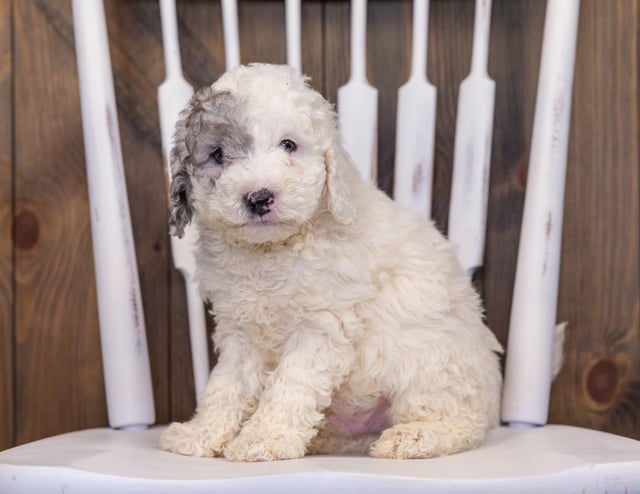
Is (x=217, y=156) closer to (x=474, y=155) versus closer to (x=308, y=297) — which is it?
(x=308, y=297)

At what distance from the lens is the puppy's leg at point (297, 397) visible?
0.95 m

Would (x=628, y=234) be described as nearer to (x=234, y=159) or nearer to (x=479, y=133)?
(x=479, y=133)

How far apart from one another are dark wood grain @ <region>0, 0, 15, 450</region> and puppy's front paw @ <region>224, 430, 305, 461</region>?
645 mm

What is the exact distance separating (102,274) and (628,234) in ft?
2.88

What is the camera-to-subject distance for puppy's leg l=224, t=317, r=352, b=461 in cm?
95

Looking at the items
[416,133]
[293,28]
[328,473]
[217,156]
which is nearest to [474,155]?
[416,133]

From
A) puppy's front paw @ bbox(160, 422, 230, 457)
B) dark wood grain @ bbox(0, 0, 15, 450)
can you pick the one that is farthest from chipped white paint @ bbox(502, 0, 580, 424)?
dark wood grain @ bbox(0, 0, 15, 450)

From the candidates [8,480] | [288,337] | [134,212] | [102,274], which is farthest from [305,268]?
[134,212]

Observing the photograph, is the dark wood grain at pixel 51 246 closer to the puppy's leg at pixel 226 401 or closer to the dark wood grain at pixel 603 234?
the puppy's leg at pixel 226 401

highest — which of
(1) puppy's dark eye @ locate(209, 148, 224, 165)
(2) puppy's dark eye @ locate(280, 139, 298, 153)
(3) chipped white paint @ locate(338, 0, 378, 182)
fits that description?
(3) chipped white paint @ locate(338, 0, 378, 182)

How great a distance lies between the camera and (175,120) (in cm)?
127

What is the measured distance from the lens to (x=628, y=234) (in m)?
1.47

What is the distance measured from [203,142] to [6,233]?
60cm

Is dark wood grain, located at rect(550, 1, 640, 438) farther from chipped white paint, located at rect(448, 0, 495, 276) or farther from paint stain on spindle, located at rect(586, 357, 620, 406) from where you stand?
chipped white paint, located at rect(448, 0, 495, 276)
